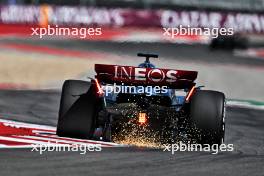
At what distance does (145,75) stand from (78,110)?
839 millimetres

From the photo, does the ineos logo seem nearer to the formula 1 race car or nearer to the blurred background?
the formula 1 race car

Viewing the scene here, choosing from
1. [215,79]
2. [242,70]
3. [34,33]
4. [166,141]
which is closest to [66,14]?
[34,33]

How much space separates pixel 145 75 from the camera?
863cm

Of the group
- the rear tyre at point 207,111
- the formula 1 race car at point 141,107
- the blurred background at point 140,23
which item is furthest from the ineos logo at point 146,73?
the blurred background at point 140,23

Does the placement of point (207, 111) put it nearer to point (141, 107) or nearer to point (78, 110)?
point (141, 107)

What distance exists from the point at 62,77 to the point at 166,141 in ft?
37.7

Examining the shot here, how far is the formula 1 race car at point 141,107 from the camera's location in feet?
28.5

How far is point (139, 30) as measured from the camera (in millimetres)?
33375

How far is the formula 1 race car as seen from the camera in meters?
8.67

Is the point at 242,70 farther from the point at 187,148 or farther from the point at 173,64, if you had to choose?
the point at 187,148

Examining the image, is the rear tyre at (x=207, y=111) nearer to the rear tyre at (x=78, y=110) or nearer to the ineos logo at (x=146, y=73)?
the ineos logo at (x=146, y=73)

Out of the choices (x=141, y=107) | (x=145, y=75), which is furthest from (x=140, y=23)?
(x=145, y=75)

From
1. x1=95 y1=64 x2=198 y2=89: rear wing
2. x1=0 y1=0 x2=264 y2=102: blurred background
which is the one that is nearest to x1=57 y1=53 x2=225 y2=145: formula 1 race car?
x1=95 y1=64 x2=198 y2=89: rear wing

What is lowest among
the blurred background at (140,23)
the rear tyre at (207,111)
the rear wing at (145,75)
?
the rear tyre at (207,111)
